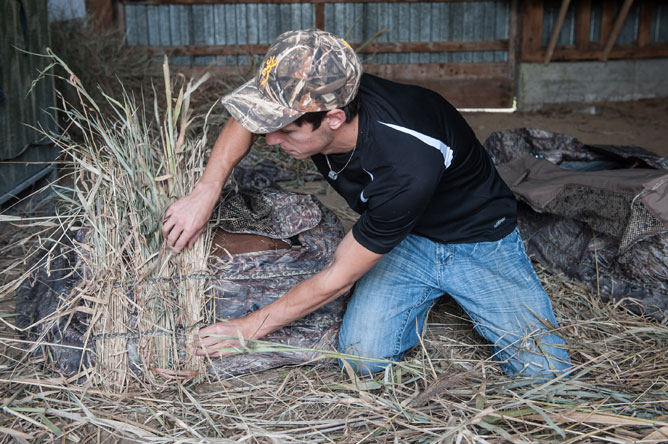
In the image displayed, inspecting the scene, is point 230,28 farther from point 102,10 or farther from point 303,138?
point 303,138

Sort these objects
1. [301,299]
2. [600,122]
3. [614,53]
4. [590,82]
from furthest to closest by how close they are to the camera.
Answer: [590,82], [614,53], [600,122], [301,299]

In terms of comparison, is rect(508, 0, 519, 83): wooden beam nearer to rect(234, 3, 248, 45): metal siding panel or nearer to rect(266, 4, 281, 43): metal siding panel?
rect(266, 4, 281, 43): metal siding panel

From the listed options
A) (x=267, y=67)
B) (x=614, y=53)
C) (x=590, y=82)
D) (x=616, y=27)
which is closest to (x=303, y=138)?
(x=267, y=67)

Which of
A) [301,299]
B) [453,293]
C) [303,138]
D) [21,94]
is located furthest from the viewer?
[21,94]

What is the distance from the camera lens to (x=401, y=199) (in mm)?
1861

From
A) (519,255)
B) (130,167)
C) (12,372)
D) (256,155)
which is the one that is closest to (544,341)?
(519,255)

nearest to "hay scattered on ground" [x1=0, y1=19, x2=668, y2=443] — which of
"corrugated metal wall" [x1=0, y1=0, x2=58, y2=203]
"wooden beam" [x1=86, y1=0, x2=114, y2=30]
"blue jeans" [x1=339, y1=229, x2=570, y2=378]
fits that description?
"blue jeans" [x1=339, y1=229, x2=570, y2=378]

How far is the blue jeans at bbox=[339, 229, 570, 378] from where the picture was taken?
7.47 ft

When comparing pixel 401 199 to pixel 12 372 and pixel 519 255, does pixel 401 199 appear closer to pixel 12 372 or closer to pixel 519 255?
pixel 519 255

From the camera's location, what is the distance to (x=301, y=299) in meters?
2.00

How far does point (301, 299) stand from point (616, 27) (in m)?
6.75

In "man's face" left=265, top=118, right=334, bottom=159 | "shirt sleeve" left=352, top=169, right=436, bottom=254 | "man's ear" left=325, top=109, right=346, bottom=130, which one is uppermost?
"man's ear" left=325, top=109, right=346, bottom=130

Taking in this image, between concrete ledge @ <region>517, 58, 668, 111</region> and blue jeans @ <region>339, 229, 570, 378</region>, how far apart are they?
5.70m

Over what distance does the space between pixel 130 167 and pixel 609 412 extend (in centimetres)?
167
